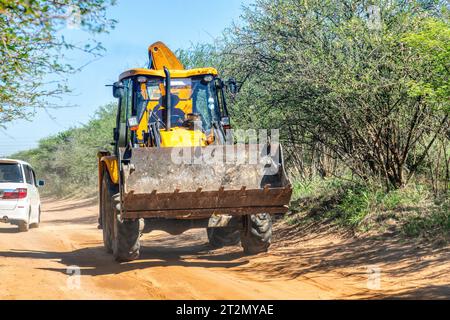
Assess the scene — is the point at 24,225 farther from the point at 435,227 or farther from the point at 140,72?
the point at 435,227

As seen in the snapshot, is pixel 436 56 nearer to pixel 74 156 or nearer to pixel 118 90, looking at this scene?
pixel 118 90

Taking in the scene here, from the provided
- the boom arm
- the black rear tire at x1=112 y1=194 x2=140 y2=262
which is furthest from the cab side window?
the black rear tire at x1=112 y1=194 x2=140 y2=262

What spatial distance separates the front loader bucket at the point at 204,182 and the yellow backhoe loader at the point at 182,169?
0.6 inches

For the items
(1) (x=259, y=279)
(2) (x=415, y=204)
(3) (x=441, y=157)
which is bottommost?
(1) (x=259, y=279)

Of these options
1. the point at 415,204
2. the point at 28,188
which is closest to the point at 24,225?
the point at 28,188

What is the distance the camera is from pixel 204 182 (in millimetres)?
10219

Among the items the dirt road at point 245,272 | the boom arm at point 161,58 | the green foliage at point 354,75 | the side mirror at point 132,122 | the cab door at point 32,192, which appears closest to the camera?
the dirt road at point 245,272

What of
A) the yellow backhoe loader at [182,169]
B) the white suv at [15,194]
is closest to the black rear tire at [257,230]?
the yellow backhoe loader at [182,169]

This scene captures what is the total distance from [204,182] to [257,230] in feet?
4.30

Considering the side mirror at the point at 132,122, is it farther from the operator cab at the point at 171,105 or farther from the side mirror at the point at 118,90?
the side mirror at the point at 118,90

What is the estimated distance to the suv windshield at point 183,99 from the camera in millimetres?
11234

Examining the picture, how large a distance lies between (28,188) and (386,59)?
35.0 ft

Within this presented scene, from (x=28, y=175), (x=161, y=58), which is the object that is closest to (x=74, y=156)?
(x=28, y=175)

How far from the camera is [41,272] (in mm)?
9820
